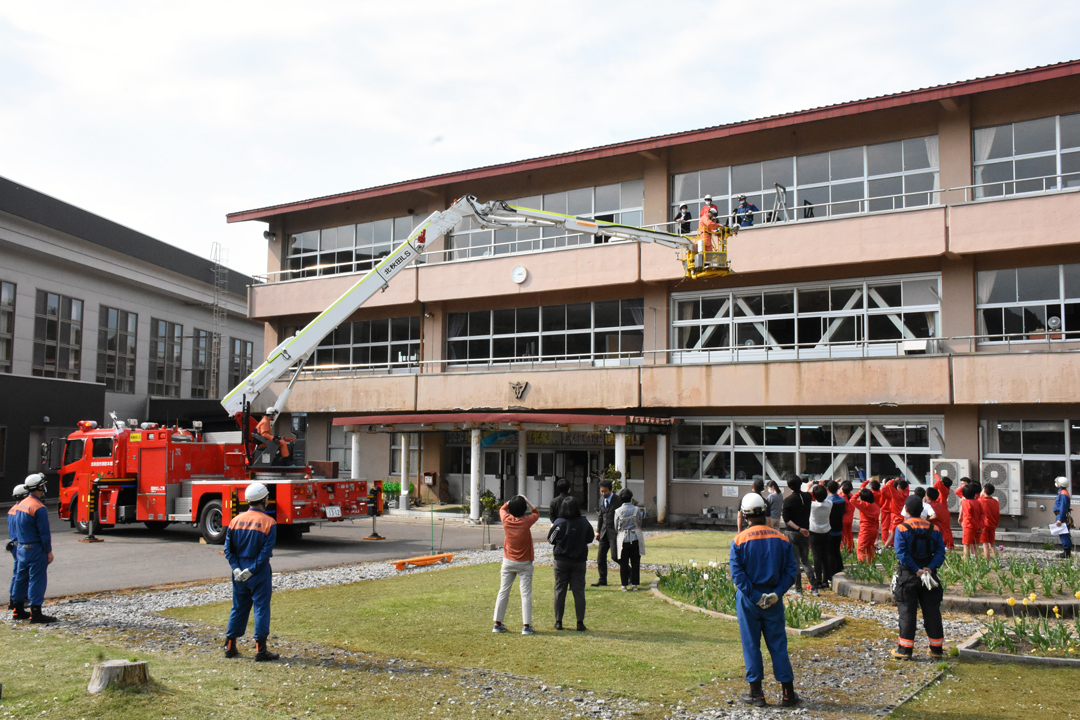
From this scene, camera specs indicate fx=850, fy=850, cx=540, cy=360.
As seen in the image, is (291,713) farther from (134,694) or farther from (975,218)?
(975,218)

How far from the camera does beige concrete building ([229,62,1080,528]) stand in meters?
21.1

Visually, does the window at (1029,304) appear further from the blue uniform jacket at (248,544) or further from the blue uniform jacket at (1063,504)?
the blue uniform jacket at (248,544)

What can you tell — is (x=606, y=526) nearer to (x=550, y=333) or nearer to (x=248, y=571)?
(x=248, y=571)

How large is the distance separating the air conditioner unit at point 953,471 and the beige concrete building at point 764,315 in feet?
1.33

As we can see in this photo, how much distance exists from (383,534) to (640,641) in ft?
44.9

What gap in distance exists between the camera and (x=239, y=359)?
5069cm

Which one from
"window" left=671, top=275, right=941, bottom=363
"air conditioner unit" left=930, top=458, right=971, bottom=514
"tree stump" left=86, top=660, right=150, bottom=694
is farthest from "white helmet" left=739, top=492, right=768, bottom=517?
"window" left=671, top=275, right=941, bottom=363

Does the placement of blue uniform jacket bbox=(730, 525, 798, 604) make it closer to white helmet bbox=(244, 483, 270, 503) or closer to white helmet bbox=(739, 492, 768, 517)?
white helmet bbox=(739, 492, 768, 517)

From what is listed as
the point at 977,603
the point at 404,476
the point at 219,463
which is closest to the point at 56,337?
the point at 404,476

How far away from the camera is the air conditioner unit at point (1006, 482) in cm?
2052

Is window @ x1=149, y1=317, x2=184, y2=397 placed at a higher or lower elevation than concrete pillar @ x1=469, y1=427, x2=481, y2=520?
higher

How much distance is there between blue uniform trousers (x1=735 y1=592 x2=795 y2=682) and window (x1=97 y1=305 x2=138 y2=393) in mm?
38459

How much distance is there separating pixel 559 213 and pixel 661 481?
943 cm

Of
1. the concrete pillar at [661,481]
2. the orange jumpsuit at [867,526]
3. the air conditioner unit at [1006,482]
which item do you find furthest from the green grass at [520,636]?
the air conditioner unit at [1006,482]
